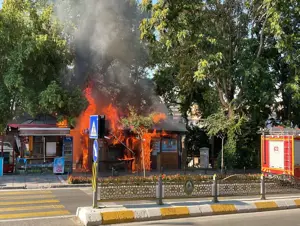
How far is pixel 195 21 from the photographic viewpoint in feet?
65.3

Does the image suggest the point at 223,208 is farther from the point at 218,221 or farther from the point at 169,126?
the point at 169,126

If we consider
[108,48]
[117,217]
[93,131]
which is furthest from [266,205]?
[108,48]

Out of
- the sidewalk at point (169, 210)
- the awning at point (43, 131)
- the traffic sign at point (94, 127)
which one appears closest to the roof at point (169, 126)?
the awning at point (43, 131)

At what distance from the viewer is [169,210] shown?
920cm

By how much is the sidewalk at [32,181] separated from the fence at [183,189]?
21.0ft

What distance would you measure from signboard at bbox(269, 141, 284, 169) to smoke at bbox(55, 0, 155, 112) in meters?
9.67

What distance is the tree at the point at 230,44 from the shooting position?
60.4 feet

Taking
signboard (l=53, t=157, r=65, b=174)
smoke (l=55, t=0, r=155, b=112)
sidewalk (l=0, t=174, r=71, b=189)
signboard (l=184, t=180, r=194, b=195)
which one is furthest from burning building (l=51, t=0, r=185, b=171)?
signboard (l=184, t=180, r=194, b=195)

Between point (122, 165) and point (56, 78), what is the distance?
662 centimetres

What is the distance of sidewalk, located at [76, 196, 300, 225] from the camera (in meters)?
8.43

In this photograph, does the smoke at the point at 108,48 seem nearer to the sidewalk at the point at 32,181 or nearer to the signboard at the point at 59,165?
the signboard at the point at 59,165

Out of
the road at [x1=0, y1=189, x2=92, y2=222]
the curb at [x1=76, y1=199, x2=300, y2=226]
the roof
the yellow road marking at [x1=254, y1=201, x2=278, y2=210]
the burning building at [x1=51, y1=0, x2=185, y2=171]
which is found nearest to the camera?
the curb at [x1=76, y1=199, x2=300, y2=226]

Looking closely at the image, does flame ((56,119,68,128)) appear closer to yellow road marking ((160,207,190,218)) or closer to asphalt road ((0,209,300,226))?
asphalt road ((0,209,300,226))

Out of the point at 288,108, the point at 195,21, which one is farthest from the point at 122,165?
the point at 288,108
